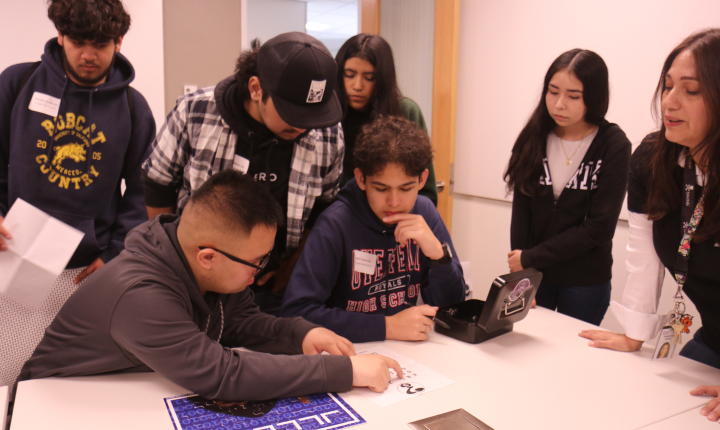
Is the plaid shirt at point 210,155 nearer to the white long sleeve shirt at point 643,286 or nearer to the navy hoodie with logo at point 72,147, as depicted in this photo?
the navy hoodie with logo at point 72,147

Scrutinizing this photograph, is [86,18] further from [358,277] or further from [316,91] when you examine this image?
[358,277]

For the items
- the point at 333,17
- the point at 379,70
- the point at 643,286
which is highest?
the point at 333,17

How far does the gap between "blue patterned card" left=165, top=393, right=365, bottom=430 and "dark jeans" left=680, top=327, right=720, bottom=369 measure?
3.43 feet

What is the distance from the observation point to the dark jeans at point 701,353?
145cm

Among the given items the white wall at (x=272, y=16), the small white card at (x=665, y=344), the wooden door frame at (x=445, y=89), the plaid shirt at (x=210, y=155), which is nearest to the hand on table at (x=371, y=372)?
the plaid shirt at (x=210, y=155)

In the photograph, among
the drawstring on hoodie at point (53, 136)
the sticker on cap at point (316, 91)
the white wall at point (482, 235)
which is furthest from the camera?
the white wall at point (482, 235)

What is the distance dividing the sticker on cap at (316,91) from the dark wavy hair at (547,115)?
1049 millimetres

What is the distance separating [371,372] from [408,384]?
102 millimetres

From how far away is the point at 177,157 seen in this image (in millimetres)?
1626

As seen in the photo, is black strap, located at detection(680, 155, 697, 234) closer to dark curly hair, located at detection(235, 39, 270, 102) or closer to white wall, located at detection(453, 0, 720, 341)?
dark curly hair, located at detection(235, 39, 270, 102)

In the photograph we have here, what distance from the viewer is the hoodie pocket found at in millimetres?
1824

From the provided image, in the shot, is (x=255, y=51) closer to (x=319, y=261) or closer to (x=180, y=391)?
(x=319, y=261)

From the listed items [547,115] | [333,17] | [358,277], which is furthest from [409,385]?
[333,17]

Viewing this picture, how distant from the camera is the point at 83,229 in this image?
6.05 feet
